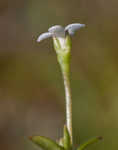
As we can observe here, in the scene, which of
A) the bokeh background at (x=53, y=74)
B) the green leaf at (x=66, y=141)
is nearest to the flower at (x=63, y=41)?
the green leaf at (x=66, y=141)

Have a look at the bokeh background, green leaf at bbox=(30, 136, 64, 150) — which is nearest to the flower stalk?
green leaf at bbox=(30, 136, 64, 150)

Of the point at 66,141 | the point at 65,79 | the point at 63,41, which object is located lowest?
the point at 66,141

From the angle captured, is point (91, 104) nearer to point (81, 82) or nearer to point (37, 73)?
point (81, 82)

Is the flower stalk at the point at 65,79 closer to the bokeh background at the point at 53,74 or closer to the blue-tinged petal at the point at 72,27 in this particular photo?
the blue-tinged petal at the point at 72,27

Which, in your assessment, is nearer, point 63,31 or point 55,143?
point 55,143

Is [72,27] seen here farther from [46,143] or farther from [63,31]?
[46,143]

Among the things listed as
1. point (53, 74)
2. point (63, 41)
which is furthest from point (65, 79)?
point (53, 74)

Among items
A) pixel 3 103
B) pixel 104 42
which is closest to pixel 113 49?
pixel 104 42

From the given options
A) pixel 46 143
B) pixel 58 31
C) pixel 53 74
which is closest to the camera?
pixel 46 143
